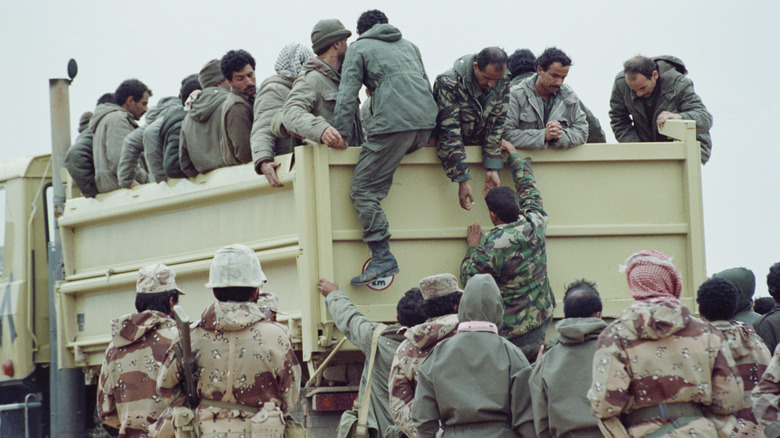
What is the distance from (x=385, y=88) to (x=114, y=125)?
10.2 ft

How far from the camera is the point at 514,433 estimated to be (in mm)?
4898

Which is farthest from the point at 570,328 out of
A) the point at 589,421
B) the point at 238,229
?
the point at 238,229

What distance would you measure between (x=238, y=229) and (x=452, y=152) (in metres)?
1.34

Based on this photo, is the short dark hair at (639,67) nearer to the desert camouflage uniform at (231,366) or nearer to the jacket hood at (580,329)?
the jacket hood at (580,329)

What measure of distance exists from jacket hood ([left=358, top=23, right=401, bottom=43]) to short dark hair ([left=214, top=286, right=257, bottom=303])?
6.16 ft

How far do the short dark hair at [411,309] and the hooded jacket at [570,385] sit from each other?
0.99m

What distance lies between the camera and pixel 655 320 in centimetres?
414

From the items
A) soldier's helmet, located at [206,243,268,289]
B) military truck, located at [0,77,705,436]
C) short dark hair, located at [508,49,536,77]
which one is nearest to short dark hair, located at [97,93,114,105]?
military truck, located at [0,77,705,436]

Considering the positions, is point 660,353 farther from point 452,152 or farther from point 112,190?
point 112,190

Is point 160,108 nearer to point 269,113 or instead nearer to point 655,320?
point 269,113

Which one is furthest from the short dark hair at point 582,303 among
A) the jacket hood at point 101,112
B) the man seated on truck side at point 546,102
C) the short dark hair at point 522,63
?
the jacket hood at point 101,112

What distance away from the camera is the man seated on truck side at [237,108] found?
22.4ft

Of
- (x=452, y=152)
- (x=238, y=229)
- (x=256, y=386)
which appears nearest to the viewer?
(x=256, y=386)

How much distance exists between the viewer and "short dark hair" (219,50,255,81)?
7.20 meters
